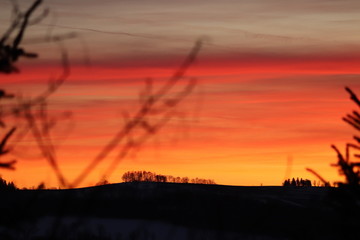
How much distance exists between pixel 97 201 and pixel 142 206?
21536 mm

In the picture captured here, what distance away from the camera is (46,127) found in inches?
192

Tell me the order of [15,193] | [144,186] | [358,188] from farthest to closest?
[144,186] → [358,188] → [15,193]

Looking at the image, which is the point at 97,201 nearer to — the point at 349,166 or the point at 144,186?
the point at 349,166

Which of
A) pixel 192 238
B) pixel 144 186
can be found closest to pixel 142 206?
pixel 144 186

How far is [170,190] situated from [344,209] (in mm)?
19872

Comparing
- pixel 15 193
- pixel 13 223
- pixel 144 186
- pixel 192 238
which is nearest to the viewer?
pixel 13 223

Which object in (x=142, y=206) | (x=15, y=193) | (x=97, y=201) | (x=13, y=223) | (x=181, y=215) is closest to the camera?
(x=97, y=201)

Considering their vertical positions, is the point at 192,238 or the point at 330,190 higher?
the point at 330,190

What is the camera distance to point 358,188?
26.2ft

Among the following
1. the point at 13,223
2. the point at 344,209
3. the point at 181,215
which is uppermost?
the point at 181,215

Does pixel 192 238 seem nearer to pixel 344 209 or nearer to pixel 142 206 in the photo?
pixel 344 209

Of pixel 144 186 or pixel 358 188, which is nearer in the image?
pixel 358 188

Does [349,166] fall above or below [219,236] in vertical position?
above

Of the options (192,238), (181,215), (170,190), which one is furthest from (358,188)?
(170,190)
